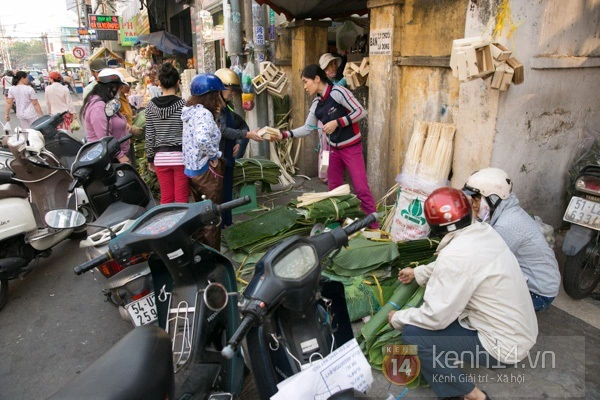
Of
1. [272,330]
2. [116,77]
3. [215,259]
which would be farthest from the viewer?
[116,77]

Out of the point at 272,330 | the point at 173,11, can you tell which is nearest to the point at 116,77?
the point at 272,330

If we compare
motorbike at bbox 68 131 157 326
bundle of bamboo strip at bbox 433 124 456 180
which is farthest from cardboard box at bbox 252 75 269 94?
bundle of bamboo strip at bbox 433 124 456 180

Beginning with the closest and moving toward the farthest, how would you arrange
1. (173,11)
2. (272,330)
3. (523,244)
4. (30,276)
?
(272,330) < (523,244) < (30,276) < (173,11)

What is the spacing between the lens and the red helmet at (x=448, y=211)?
7.82ft

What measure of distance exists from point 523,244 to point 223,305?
80.0 inches

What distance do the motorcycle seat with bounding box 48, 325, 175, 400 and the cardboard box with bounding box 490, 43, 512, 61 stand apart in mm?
3170

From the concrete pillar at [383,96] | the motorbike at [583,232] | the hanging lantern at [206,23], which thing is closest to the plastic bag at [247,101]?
the concrete pillar at [383,96]

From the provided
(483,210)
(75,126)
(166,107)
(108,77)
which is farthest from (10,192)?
(75,126)

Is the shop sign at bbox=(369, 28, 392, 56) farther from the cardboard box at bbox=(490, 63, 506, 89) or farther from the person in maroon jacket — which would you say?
the cardboard box at bbox=(490, 63, 506, 89)

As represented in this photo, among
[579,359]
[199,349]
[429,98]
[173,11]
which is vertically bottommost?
[579,359]

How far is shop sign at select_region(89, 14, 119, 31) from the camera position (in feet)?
81.8

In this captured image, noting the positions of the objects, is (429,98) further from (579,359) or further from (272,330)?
(272,330)

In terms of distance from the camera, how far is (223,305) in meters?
2.57

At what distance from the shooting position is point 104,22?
82.5ft
